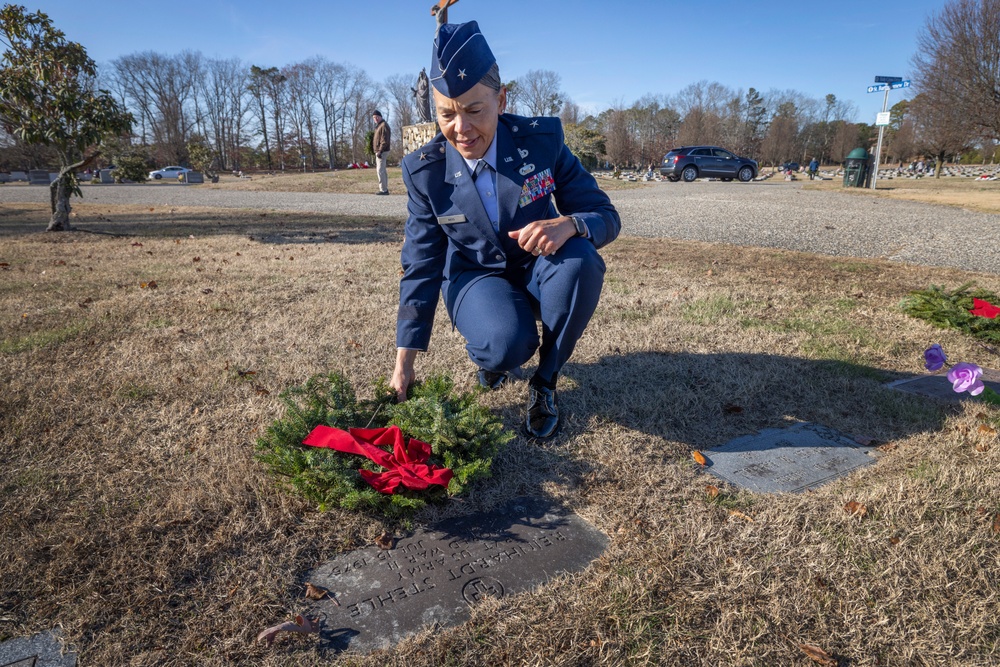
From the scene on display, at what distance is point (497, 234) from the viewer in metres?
2.48

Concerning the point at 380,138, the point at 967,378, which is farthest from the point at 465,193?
the point at 380,138

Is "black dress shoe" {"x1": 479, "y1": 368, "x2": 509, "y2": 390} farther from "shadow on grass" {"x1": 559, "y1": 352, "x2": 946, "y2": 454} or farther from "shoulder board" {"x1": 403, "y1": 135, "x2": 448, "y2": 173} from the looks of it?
"shoulder board" {"x1": 403, "y1": 135, "x2": 448, "y2": 173}

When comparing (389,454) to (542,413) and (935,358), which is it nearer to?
(542,413)

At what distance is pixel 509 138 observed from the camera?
8.02 ft

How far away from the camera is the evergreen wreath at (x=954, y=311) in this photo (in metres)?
3.86

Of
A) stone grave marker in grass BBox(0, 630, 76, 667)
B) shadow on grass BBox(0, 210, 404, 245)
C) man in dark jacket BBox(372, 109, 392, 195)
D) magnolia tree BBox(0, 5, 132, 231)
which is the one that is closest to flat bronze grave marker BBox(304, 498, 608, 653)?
stone grave marker in grass BBox(0, 630, 76, 667)

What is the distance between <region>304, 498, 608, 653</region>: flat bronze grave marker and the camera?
161cm

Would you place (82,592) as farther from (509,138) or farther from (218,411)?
(509,138)

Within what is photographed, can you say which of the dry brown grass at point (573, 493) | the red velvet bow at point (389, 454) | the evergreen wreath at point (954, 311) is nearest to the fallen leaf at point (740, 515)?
the dry brown grass at point (573, 493)

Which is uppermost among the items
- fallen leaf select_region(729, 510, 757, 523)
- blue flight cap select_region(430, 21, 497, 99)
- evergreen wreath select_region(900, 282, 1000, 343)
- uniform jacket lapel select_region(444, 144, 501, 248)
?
blue flight cap select_region(430, 21, 497, 99)

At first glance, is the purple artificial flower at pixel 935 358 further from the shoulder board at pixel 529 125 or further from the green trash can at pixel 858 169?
the green trash can at pixel 858 169

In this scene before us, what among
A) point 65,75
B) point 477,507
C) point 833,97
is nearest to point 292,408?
point 477,507

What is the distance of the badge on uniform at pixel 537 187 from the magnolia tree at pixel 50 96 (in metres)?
8.13

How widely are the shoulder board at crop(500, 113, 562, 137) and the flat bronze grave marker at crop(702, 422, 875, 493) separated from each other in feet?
4.84
